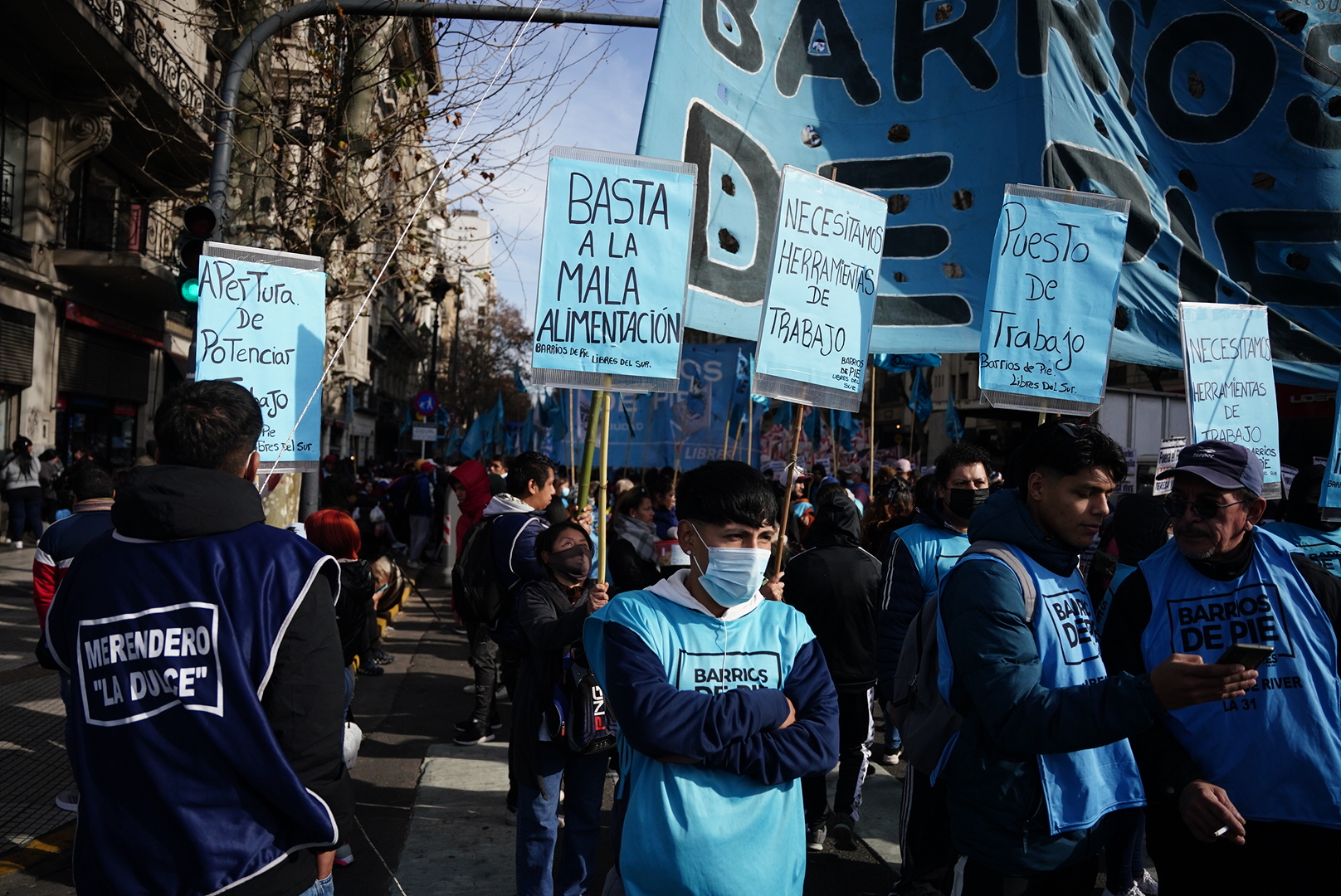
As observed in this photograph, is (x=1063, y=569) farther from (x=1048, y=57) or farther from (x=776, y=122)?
(x=1048, y=57)

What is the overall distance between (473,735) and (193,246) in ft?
12.4

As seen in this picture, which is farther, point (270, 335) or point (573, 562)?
point (270, 335)

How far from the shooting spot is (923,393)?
19469 mm

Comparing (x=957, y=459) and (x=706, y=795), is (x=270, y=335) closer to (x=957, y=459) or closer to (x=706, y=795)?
(x=957, y=459)

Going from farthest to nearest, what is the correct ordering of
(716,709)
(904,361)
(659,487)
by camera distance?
(904,361), (659,487), (716,709)

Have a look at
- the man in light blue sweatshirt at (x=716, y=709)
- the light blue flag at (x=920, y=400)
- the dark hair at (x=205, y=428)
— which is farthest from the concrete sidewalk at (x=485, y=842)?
the light blue flag at (x=920, y=400)

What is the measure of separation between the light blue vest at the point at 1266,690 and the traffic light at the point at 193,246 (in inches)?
239

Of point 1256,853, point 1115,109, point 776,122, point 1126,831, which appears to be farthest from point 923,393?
point 1256,853

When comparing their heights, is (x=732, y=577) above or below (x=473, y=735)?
above

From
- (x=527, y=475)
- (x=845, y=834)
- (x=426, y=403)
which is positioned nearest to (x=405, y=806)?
(x=527, y=475)

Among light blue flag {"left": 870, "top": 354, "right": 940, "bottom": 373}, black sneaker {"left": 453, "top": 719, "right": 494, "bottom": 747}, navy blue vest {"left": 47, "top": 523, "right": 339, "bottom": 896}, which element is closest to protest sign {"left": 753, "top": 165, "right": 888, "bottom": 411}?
navy blue vest {"left": 47, "top": 523, "right": 339, "bottom": 896}

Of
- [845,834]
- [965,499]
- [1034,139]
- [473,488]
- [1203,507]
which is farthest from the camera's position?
[473,488]

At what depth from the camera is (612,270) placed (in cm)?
439

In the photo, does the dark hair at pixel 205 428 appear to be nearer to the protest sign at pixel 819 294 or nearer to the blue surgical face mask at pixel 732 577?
the blue surgical face mask at pixel 732 577
